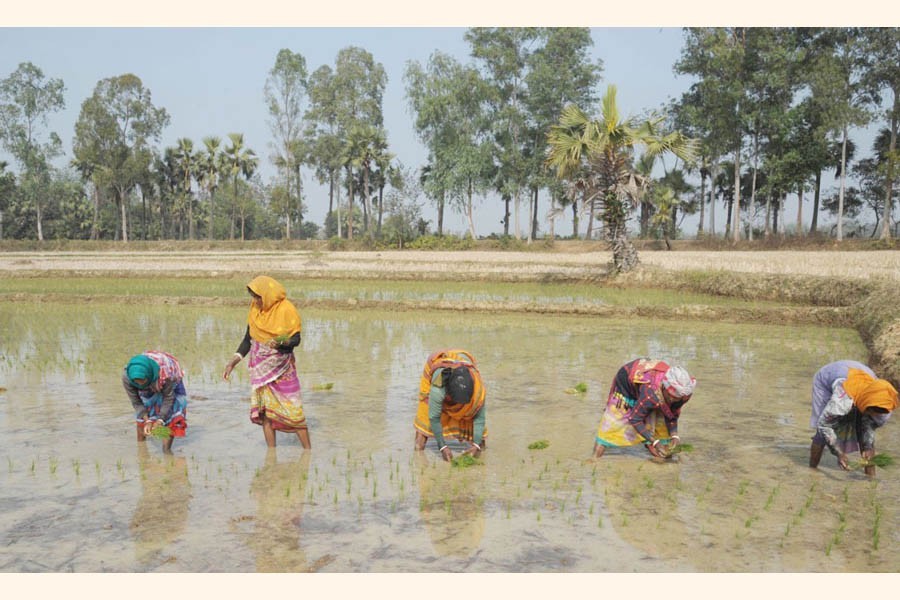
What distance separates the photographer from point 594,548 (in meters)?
4.33

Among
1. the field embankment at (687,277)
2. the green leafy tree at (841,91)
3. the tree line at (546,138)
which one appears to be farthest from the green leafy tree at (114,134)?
the green leafy tree at (841,91)

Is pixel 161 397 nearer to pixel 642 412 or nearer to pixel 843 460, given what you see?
pixel 642 412

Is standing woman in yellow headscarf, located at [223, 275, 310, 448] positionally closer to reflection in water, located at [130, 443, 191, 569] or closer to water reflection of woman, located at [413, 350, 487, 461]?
reflection in water, located at [130, 443, 191, 569]

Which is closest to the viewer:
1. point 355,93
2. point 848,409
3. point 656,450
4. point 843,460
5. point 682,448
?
point 848,409

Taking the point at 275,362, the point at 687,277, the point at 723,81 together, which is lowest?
the point at 687,277

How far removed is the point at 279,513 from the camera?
15.9 ft

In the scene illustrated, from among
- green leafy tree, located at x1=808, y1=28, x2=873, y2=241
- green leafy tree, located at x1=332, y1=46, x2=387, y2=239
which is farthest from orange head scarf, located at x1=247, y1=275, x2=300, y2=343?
green leafy tree, located at x1=332, y1=46, x2=387, y2=239

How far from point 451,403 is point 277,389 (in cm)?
145

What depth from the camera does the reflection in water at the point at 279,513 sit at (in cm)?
415

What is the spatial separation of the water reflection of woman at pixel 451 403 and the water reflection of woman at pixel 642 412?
100cm

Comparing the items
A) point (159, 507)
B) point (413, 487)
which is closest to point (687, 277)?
point (413, 487)

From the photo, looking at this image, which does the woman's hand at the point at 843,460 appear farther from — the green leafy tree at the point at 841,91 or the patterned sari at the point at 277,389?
the green leafy tree at the point at 841,91

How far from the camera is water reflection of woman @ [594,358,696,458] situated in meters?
5.73

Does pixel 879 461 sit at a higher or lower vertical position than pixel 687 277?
lower
